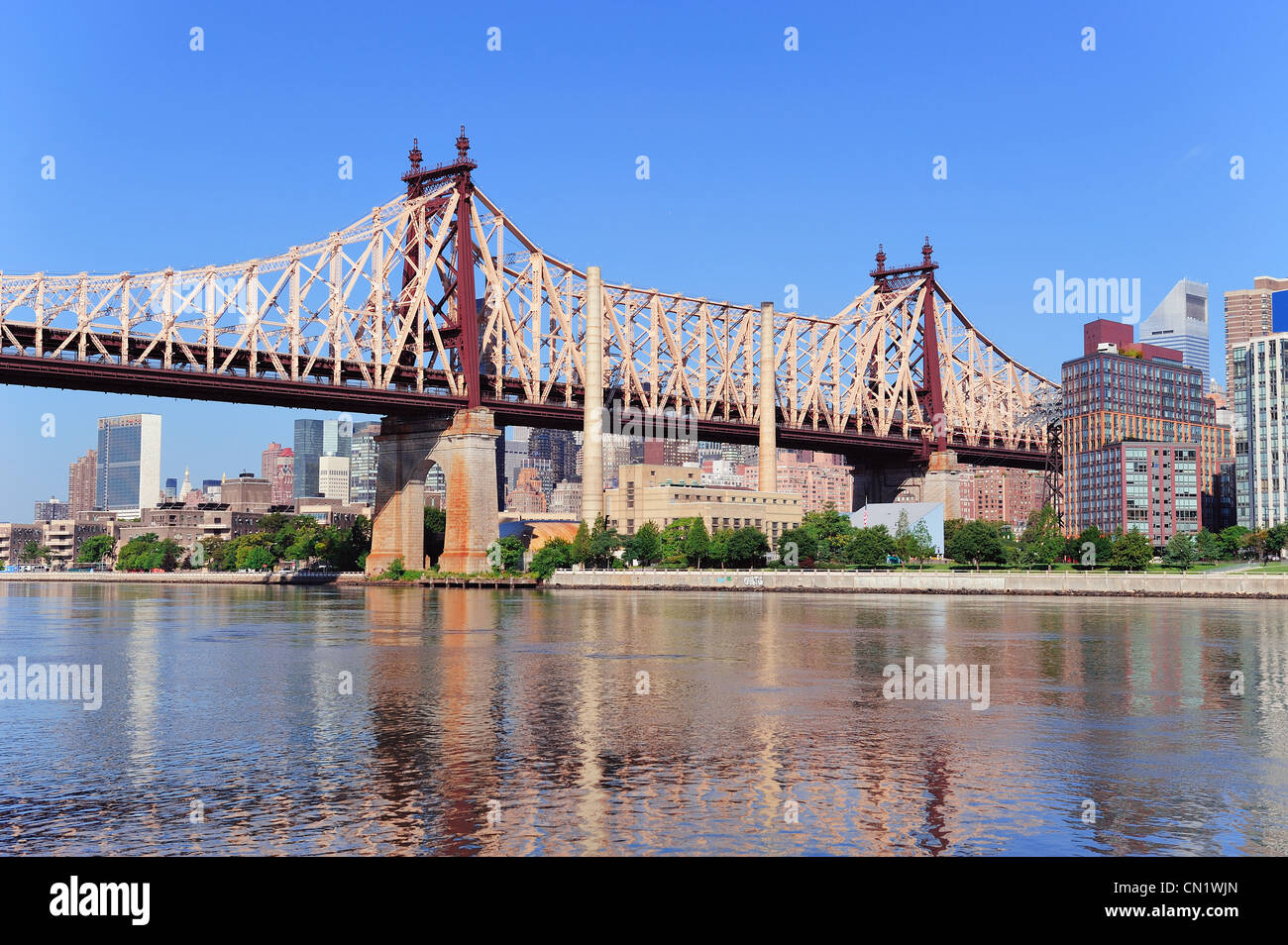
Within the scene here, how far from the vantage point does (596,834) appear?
18.9 m

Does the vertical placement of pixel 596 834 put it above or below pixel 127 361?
below

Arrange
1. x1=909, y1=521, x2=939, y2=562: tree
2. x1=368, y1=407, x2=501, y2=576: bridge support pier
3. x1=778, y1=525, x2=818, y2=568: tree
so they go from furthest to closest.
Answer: x1=778, y1=525, x2=818, y2=568: tree
x1=909, y1=521, x2=939, y2=562: tree
x1=368, y1=407, x2=501, y2=576: bridge support pier

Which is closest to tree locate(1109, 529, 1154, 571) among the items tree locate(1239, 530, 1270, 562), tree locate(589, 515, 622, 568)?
tree locate(1239, 530, 1270, 562)

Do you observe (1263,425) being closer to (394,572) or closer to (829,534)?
(829,534)

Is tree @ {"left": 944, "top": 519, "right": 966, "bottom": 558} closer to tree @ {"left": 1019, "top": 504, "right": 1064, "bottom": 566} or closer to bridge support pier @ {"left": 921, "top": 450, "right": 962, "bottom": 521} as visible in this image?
bridge support pier @ {"left": 921, "top": 450, "right": 962, "bottom": 521}

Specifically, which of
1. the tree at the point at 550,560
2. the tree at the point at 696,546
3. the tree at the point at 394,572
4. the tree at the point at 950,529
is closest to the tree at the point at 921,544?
the tree at the point at 950,529

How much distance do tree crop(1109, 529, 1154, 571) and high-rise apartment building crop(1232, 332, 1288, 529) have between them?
43.8 m

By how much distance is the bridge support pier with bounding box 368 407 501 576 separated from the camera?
114688 millimetres

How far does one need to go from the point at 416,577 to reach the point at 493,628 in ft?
183

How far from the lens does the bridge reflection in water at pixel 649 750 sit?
19.1m

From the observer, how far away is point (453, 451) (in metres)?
115

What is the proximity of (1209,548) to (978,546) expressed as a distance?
29.7m
